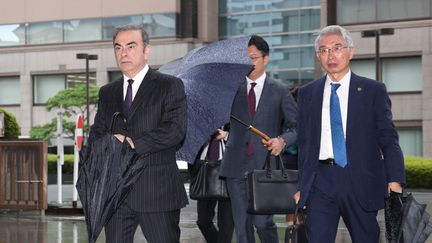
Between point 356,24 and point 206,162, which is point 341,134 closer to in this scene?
point 206,162

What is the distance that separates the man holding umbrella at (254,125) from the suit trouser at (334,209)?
1937 mm

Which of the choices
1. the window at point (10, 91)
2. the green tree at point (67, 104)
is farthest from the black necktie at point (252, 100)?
the window at point (10, 91)

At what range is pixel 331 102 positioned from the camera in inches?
257

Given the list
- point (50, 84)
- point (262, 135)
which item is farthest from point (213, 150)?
point (50, 84)

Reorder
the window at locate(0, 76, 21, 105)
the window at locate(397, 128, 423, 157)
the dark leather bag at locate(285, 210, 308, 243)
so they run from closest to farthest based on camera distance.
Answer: the dark leather bag at locate(285, 210, 308, 243) → the window at locate(397, 128, 423, 157) → the window at locate(0, 76, 21, 105)

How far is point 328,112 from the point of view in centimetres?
658

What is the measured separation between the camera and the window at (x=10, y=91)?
6838cm

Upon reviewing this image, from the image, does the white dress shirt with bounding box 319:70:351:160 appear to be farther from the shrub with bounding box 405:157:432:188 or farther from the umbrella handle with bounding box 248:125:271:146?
the shrub with bounding box 405:157:432:188

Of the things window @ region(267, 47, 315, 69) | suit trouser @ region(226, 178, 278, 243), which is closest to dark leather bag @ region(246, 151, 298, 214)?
suit trouser @ region(226, 178, 278, 243)

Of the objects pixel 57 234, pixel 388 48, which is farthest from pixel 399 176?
pixel 388 48

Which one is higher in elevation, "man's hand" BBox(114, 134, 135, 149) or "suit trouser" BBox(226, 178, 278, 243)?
"man's hand" BBox(114, 134, 135, 149)

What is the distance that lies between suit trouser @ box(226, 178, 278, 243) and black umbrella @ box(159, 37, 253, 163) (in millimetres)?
739

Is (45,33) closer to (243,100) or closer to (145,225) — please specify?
(243,100)

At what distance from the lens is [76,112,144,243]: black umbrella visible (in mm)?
6172
